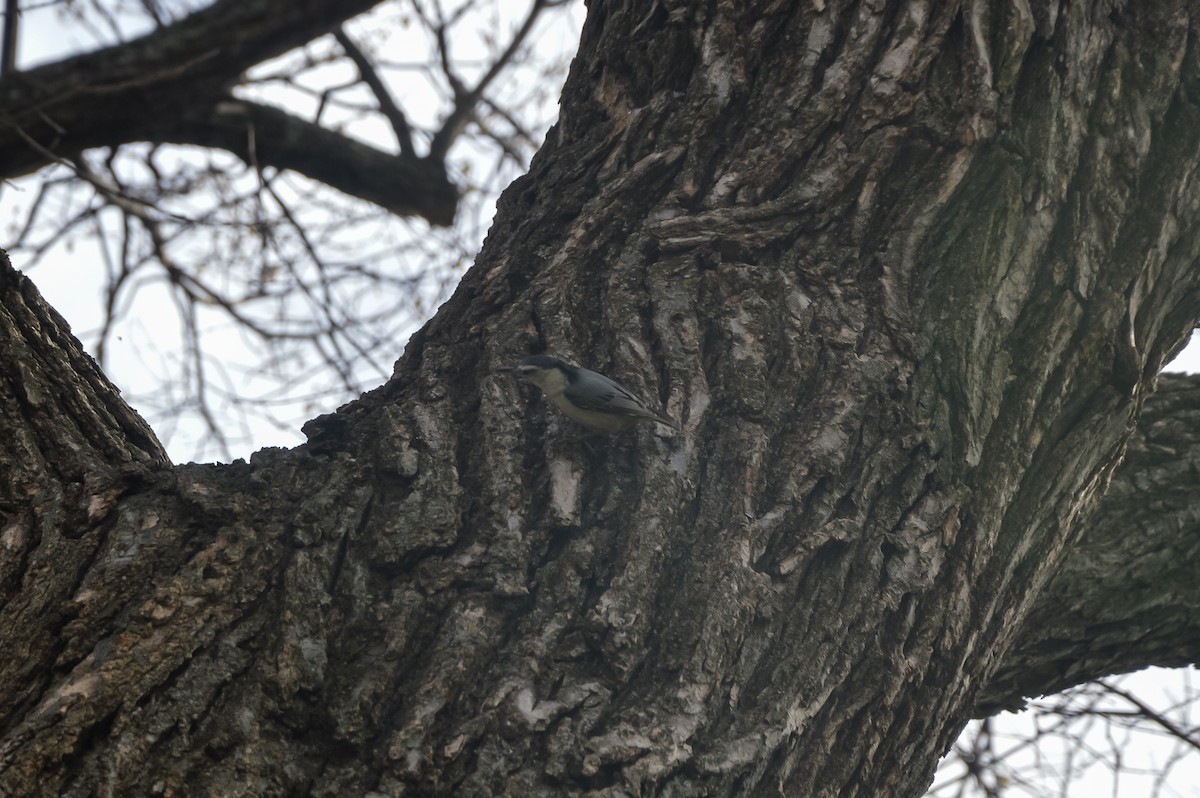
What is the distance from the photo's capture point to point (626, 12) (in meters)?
2.80

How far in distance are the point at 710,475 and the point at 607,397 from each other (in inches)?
11.6

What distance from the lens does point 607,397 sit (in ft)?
7.41

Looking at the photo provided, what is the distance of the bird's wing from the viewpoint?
221 centimetres

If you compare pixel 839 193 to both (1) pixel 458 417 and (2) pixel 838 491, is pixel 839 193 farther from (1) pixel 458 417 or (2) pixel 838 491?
(1) pixel 458 417

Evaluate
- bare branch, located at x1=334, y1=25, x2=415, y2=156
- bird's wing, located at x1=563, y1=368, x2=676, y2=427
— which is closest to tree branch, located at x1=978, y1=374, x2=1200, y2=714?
bird's wing, located at x1=563, y1=368, x2=676, y2=427

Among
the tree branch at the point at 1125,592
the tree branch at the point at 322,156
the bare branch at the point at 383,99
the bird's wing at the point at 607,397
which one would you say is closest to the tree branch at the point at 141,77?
the tree branch at the point at 322,156

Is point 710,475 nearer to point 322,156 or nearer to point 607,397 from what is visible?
point 607,397

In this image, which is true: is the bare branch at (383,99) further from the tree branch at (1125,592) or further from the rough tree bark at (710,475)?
the tree branch at (1125,592)

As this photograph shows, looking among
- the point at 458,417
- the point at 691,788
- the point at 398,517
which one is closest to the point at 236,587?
the point at 398,517

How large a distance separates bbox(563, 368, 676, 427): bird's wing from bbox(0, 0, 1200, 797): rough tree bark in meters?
0.05

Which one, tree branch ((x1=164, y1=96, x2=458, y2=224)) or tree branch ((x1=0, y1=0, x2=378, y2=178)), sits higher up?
tree branch ((x1=164, y1=96, x2=458, y2=224))

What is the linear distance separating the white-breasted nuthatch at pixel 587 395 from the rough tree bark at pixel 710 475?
5 centimetres

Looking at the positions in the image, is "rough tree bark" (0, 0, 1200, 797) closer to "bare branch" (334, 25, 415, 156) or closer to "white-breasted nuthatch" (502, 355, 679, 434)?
"white-breasted nuthatch" (502, 355, 679, 434)

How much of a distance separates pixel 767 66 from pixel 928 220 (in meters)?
0.55
